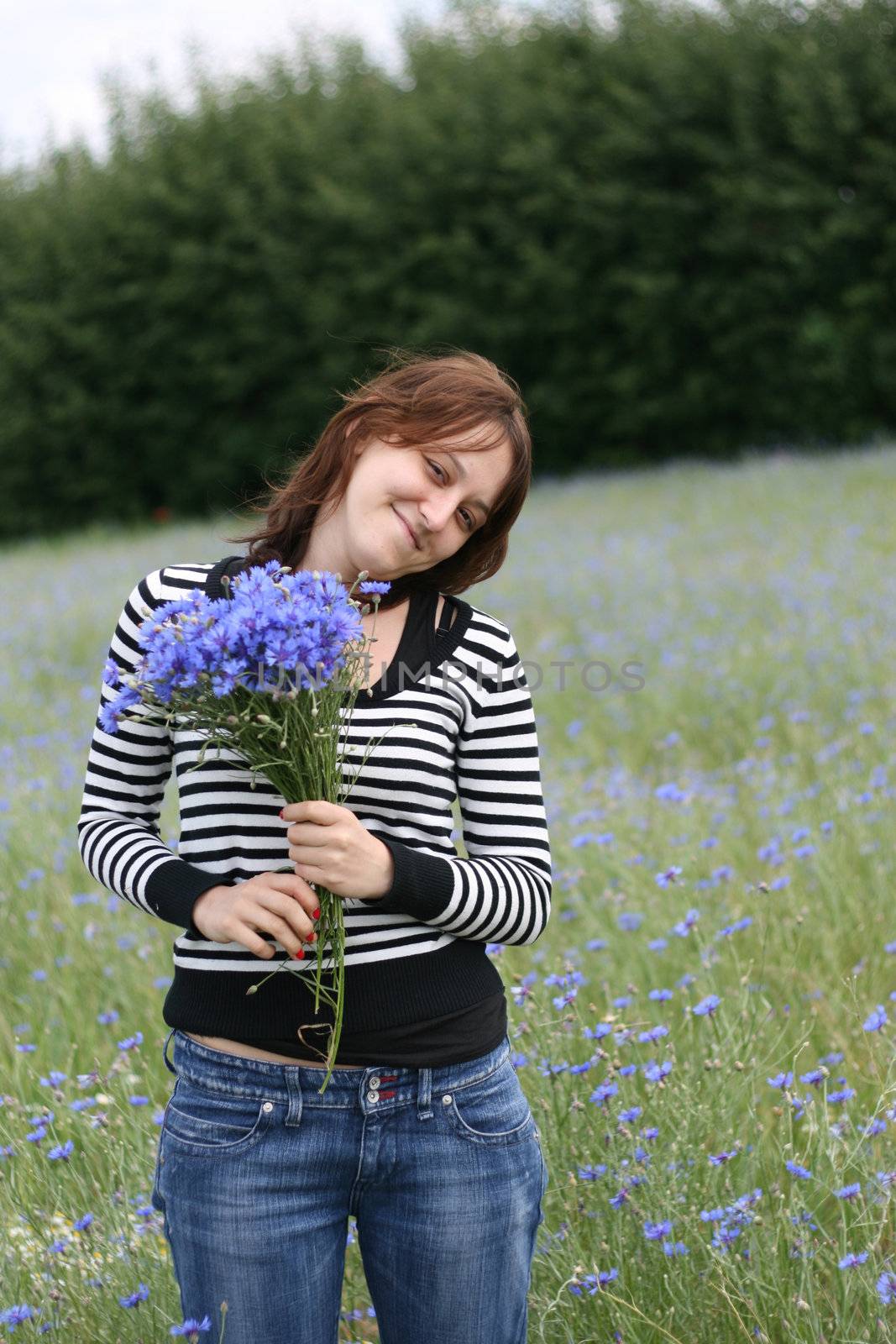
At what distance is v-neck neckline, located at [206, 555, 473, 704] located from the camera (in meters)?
1.75

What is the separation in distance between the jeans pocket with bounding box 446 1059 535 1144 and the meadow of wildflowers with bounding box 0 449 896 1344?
179 millimetres

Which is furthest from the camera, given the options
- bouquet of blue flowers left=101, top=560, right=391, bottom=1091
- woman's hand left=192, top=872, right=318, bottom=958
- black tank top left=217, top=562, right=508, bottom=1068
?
black tank top left=217, top=562, right=508, bottom=1068

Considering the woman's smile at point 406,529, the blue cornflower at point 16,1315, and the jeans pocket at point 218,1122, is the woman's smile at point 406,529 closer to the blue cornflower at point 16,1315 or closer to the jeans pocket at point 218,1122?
the jeans pocket at point 218,1122

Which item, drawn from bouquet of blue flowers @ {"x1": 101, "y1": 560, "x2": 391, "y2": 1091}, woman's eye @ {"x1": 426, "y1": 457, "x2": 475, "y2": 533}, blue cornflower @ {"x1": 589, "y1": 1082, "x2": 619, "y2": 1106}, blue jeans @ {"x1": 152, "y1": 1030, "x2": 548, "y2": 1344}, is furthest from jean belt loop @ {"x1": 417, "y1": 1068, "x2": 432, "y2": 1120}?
woman's eye @ {"x1": 426, "y1": 457, "x2": 475, "y2": 533}

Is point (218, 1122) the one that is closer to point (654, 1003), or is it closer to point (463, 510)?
point (463, 510)

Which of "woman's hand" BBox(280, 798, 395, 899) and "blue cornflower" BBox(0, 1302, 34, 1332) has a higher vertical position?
"woman's hand" BBox(280, 798, 395, 899)

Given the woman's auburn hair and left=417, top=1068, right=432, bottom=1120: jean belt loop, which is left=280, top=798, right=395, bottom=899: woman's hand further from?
the woman's auburn hair

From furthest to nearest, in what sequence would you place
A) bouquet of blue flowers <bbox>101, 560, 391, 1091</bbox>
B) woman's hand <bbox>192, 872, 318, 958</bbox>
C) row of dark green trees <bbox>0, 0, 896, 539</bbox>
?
1. row of dark green trees <bbox>0, 0, 896, 539</bbox>
2. woman's hand <bbox>192, 872, 318, 958</bbox>
3. bouquet of blue flowers <bbox>101, 560, 391, 1091</bbox>

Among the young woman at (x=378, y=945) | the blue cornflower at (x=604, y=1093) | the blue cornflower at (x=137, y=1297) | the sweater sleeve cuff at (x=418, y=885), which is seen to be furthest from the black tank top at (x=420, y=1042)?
the blue cornflower at (x=137, y=1297)

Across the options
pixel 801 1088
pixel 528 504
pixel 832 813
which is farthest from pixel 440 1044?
pixel 528 504

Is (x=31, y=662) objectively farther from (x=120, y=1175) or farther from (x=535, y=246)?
(x=535, y=246)

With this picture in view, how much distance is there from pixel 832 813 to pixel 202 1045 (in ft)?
7.98

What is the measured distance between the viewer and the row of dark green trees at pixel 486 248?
13.0 meters

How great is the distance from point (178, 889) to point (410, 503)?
590 mm
